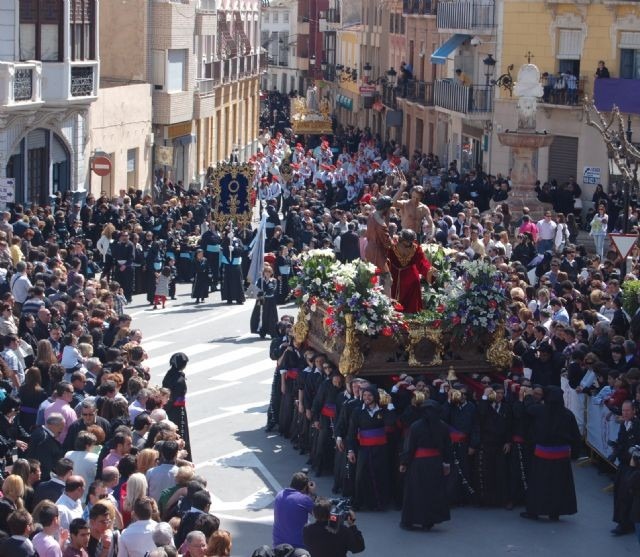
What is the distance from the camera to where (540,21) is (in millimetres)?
46312

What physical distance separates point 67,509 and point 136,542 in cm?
89

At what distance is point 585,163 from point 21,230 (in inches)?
822

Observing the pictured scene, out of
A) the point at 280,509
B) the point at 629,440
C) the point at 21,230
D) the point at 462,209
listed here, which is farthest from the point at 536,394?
the point at 462,209

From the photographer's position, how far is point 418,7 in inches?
2420

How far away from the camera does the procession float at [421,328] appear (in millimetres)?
19297

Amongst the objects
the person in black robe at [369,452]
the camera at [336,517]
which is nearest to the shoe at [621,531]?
the person in black robe at [369,452]

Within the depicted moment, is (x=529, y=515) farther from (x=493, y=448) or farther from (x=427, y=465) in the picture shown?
(x=427, y=465)

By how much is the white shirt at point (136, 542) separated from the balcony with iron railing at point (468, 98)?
36.5 meters

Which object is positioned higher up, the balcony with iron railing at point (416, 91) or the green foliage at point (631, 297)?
the balcony with iron railing at point (416, 91)

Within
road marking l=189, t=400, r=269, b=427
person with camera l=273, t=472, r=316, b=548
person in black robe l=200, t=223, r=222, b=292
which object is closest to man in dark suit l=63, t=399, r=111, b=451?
person with camera l=273, t=472, r=316, b=548

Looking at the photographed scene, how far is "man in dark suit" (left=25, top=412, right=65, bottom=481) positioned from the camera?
15547mm

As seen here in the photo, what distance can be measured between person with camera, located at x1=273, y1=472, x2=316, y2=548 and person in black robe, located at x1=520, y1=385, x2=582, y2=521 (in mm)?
4453

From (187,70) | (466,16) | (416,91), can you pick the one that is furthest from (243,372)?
(416,91)

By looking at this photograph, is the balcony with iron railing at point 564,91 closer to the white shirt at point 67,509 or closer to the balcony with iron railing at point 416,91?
the balcony with iron railing at point 416,91
